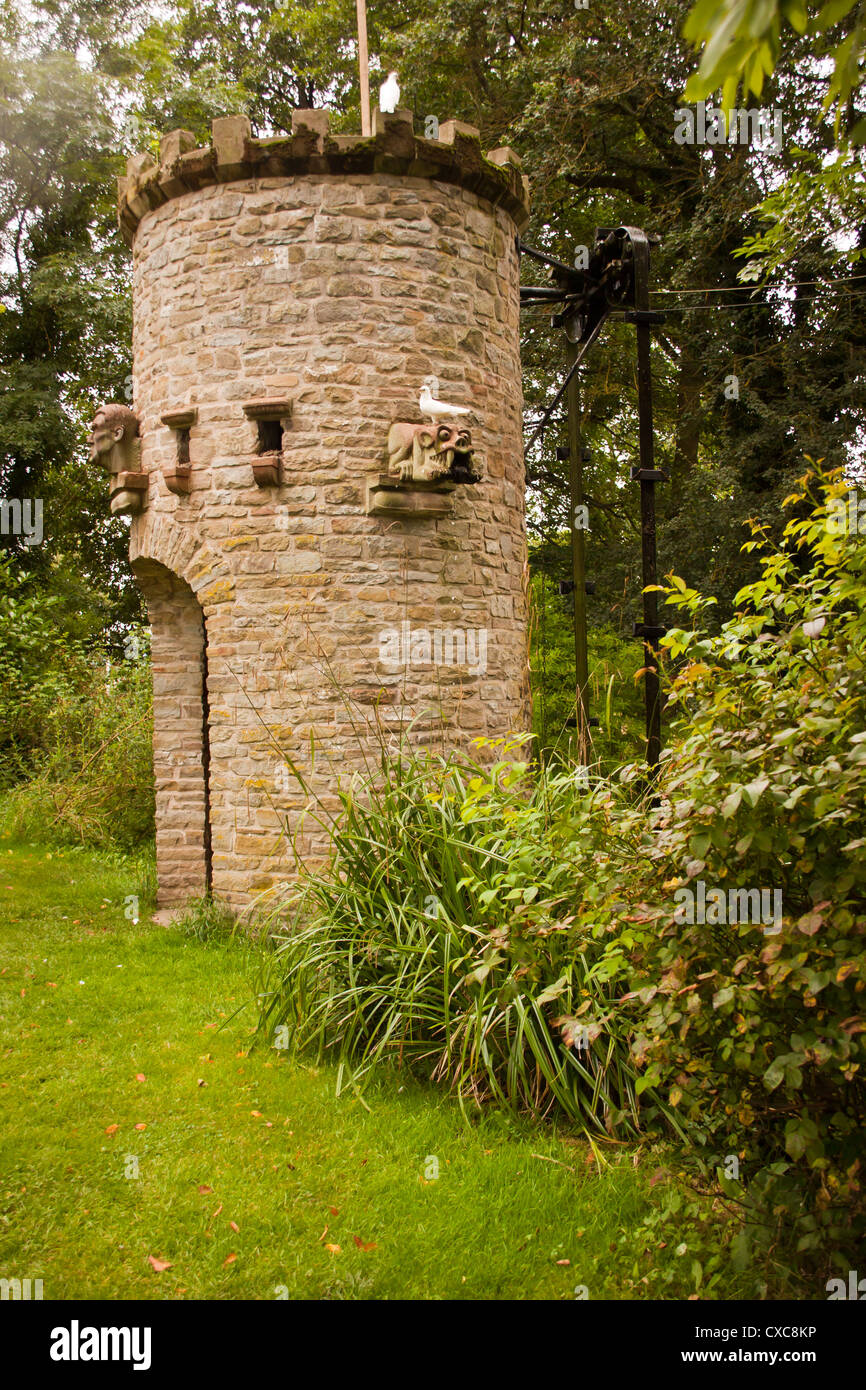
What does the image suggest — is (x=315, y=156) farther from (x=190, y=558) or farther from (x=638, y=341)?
(x=190, y=558)

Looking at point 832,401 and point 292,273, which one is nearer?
point 292,273

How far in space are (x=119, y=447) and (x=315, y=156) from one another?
2.38m

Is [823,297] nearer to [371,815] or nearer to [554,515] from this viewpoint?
[554,515]

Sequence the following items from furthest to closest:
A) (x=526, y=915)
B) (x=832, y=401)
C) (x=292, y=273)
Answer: (x=832, y=401), (x=292, y=273), (x=526, y=915)

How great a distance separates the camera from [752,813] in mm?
2609

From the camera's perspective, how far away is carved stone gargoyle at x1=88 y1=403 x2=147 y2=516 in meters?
7.06

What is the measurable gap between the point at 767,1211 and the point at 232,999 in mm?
3244

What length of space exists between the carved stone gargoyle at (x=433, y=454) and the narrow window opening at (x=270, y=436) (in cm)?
80

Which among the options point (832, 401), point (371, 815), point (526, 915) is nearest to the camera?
point (526, 915)

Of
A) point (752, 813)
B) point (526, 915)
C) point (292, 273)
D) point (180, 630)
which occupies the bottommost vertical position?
point (526, 915)

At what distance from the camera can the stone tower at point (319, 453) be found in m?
6.29

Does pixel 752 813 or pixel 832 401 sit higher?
pixel 832 401

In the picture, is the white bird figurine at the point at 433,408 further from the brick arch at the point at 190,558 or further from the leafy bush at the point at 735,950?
the leafy bush at the point at 735,950
